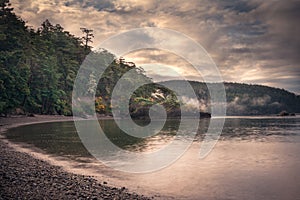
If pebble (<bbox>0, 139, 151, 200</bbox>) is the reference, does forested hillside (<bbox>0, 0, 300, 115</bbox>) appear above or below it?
above

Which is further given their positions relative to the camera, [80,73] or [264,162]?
[80,73]

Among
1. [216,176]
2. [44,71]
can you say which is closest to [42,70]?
[44,71]

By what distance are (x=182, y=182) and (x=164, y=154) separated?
9.46 metres

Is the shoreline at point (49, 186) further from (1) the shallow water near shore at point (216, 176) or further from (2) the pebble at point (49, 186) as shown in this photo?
(1) the shallow water near shore at point (216, 176)

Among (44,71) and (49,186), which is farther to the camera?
(44,71)

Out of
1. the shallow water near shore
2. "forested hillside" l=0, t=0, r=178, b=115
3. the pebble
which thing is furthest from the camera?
"forested hillside" l=0, t=0, r=178, b=115

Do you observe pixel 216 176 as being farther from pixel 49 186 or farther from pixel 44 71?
pixel 44 71

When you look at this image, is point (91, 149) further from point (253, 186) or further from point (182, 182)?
point (253, 186)

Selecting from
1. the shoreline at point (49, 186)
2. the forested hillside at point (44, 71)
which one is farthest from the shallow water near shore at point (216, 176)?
the forested hillside at point (44, 71)

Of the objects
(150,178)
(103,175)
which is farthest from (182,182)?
(103,175)

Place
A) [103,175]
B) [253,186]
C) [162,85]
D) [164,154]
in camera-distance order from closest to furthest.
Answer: [253,186] → [103,175] → [164,154] → [162,85]

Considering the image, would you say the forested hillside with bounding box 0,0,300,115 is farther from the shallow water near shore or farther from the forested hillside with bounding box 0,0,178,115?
the shallow water near shore

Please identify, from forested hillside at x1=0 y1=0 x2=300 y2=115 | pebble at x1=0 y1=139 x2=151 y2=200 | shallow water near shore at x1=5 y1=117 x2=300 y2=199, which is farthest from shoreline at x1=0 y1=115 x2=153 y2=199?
forested hillside at x1=0 y1=0 x2=300 y2=115

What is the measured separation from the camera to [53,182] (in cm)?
1251
